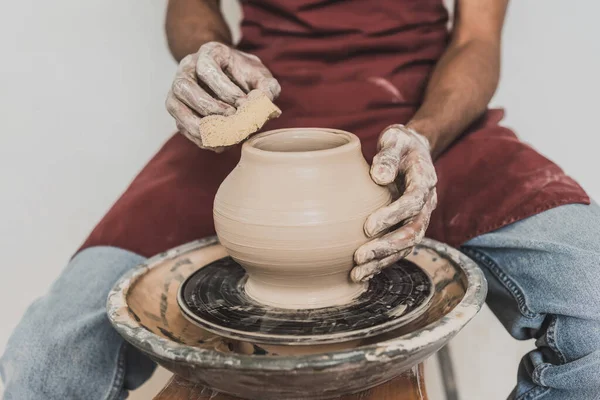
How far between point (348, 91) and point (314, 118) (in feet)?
0.32

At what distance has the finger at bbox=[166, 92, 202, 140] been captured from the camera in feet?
3.54

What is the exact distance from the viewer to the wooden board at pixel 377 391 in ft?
2.90

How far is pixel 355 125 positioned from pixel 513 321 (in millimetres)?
468

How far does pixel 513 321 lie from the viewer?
→ 44.9 inches

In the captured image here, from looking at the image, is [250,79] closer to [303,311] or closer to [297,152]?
[297,152]

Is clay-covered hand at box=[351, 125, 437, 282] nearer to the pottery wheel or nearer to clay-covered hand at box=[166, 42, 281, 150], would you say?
the pottery wheel

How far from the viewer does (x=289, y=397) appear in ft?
2.58

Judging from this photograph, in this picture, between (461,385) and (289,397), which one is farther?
(461,385)

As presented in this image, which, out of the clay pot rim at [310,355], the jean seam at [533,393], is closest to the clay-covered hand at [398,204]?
the clay pot rim at [310,355]

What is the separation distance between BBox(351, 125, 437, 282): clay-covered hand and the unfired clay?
6.9 inches

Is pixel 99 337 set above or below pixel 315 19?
below

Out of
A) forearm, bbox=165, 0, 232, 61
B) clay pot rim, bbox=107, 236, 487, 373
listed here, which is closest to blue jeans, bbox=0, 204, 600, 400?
clay pot rim, bbox=107, 236, 487, 373

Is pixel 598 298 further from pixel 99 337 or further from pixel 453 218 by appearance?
pixel 99 337

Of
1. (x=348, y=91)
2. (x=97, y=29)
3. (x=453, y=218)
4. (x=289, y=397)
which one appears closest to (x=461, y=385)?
(x=453, y=218)
